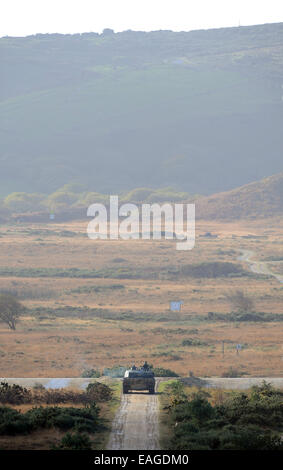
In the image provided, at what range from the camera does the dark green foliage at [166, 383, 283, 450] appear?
14.8m

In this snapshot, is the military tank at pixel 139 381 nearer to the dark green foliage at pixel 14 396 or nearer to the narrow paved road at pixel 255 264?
the dark green foliage at pixel 14 396

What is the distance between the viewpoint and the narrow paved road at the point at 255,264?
77700mm

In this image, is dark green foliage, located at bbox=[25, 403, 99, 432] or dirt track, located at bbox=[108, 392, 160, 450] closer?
dirt track, located at bbox=[108, 392, 160, 450]

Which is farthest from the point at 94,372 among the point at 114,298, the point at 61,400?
the point at 114,298

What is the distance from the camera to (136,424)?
59.6 feet

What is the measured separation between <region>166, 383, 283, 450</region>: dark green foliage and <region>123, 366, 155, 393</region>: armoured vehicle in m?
1.66

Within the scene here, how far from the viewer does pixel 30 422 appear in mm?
17000

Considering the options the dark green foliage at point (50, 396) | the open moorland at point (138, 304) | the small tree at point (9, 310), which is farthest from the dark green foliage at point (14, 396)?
the small tree at point (9, 310)

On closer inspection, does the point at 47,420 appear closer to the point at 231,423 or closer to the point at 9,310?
the point at 231,423

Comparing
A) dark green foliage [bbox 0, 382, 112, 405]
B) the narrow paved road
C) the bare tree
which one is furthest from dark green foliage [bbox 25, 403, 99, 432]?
the narrow paved road

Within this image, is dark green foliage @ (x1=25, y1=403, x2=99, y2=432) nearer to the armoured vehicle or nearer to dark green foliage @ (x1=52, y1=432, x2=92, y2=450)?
dark green foliage @ (x1=52, y1=432, x2=92, y2=450)

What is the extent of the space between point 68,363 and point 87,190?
516 ft

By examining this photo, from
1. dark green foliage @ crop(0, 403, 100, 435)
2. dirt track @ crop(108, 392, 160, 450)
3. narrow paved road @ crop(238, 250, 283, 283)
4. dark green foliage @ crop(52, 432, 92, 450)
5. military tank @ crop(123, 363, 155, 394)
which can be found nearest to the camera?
dark green foliage @ crop(52, 432, 92, 450)
